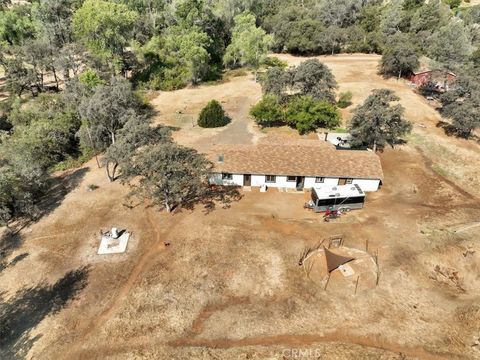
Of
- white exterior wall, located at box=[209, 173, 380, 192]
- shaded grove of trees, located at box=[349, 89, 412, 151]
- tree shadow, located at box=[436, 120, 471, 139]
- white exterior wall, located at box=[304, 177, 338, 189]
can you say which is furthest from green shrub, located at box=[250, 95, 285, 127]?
tree shadow, located at box=[436, 120, 471, 139]

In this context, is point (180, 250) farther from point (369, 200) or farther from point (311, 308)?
point (369, 200)

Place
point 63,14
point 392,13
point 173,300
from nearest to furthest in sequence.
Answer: point 173,300, point 63,14, point 392,13

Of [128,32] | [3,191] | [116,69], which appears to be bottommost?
[3,191]

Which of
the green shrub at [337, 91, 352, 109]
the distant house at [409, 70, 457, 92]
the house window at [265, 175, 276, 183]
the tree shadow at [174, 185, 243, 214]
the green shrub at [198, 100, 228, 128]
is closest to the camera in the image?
the tree shadow at [174, 185, 243, 214]

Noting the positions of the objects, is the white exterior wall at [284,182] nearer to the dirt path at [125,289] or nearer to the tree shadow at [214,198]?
the tree shadow at [214,198]

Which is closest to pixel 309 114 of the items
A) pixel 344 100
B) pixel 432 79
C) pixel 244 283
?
pixel 344 100

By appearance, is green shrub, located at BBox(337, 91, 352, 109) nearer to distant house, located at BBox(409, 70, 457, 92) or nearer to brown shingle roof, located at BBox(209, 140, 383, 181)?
distant house, located at BBox(409, 70, 457, 92)

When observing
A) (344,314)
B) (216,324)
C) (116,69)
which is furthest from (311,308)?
(116,69)
